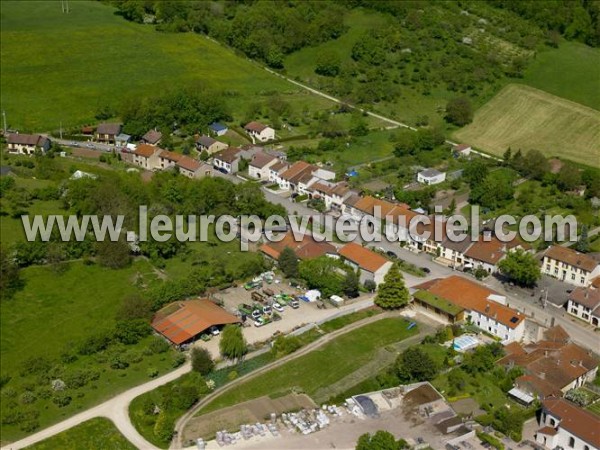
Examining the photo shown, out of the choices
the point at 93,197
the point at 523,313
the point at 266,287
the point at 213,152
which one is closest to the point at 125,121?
the point at 213,152

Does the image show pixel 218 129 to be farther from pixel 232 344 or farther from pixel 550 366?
pixel 550 366

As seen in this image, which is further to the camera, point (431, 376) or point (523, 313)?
point (523, 313)

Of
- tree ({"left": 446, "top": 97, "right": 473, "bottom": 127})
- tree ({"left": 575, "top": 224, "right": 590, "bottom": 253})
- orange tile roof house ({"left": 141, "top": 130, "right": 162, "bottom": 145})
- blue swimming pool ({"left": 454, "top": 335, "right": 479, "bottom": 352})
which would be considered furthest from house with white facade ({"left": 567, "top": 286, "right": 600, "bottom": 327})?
orange tile roof house ({"left": 141, "top": 130, "right": 162, "bottom": 145})

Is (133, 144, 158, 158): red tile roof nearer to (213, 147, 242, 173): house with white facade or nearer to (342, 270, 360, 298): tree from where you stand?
(213, 147, 242, 173): house with white facade

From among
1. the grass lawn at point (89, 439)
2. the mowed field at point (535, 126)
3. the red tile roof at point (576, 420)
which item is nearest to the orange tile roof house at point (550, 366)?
the red tile roof at point (576, 420)

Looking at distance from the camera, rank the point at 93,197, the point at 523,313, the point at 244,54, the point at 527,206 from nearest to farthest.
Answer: the point at 523,313 < the point at 93,197 < the point at 527,206 < the point at 244,54

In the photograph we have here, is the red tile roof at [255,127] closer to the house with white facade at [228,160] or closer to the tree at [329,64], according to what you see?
the house with white facade at [228,160]

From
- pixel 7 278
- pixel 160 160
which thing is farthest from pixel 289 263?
pixel 160 160

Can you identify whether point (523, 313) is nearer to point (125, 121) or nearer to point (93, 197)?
point (93, 197)
